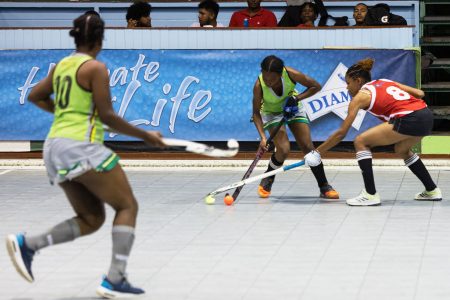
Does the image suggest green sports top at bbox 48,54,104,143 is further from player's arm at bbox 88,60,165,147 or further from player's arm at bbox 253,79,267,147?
player's arm at bbox 253,79,267,147

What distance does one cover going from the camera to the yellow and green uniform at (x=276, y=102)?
12.9m

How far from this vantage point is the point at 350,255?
9656 millimetres

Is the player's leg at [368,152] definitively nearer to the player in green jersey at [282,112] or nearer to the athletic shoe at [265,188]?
the player in green jersey at [282,112]

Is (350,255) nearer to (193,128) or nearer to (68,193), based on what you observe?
(68,193)

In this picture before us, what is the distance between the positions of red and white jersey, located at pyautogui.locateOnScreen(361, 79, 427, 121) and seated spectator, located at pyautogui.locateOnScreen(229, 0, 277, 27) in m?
4.71

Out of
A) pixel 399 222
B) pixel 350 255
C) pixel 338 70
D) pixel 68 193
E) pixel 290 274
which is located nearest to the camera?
pixel 68 193

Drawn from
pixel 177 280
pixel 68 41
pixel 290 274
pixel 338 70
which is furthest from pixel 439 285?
pixel 68 41

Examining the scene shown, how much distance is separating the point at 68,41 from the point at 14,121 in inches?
52.2

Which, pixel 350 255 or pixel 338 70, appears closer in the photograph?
pixel 350 255

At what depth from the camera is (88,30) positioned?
8.02 meters

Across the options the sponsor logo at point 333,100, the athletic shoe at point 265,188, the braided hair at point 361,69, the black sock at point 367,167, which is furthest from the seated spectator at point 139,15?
the black sock at point 367,167

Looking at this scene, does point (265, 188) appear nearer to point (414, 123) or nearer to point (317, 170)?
point (317, 170)

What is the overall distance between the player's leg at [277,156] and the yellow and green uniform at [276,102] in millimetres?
120

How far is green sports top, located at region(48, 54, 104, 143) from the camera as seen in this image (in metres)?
7.95
